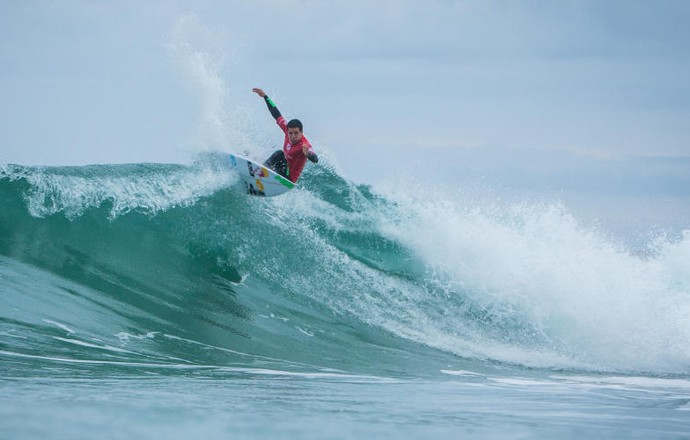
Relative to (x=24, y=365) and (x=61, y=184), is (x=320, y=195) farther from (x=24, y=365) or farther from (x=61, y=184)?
(x=24, y=365)

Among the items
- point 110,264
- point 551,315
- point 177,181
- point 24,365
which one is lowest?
point 24,365

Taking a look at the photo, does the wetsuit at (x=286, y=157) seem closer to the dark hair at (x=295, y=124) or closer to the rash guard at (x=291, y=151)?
the rash guard at (x=291, y=151)

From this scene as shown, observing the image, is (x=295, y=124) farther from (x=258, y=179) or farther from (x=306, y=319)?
(x=306, y=319)

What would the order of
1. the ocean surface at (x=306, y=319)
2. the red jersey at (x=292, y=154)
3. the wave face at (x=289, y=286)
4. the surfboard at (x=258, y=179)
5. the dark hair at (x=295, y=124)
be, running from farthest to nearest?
the surfboard at (x=258, y=179)
the red jersey at (x=292, y=154)
the dark hair at (x=295, y=124)
the wave face at (x=289, y=286)
the ocean surface at (x=306, y=319)

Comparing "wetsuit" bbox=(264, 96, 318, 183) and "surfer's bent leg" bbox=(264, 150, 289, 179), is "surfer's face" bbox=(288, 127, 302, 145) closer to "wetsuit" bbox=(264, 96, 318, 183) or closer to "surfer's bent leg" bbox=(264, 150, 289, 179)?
"wetsuit" bbox=(264, 96, 318, 183)

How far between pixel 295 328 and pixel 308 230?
11.3 ft

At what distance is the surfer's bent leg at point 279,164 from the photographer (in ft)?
37.2

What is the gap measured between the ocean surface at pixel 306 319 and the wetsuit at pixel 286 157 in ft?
2.66

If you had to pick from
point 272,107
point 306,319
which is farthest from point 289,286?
point 272,107

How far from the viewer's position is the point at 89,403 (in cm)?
455

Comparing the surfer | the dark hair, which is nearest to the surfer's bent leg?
the surfer

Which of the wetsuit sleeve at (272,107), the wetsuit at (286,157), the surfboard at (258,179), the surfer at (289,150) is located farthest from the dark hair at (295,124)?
the surfboard at (258,179)

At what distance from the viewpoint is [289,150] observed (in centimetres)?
1112

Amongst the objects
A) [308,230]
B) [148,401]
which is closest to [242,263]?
[308,230]
